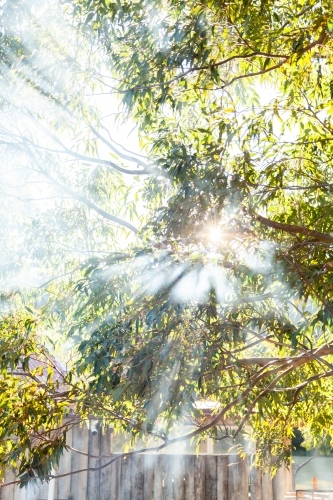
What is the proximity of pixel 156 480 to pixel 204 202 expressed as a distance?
4.31 m

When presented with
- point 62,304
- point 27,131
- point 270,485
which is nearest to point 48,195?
point 27,131

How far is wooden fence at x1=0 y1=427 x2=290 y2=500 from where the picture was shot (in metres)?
7.18

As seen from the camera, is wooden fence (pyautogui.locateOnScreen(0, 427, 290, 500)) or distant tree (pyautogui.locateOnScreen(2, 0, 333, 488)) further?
wooden fence (pyautogui.locateOnScreen(0, 427, 290, 500))

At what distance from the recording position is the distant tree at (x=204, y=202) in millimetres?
4039

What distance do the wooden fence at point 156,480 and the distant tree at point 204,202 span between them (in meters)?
1.64

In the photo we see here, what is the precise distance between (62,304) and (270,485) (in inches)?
124

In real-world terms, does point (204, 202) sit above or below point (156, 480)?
above

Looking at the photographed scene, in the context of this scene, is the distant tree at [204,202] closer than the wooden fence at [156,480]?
Yes

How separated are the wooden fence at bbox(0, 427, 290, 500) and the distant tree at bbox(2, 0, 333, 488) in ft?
5.39

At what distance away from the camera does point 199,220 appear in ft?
13.3

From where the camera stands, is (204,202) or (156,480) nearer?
(204,202)

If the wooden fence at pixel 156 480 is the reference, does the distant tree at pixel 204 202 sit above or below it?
above

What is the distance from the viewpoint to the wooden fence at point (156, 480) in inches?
283

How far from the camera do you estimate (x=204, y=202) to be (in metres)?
3.93
